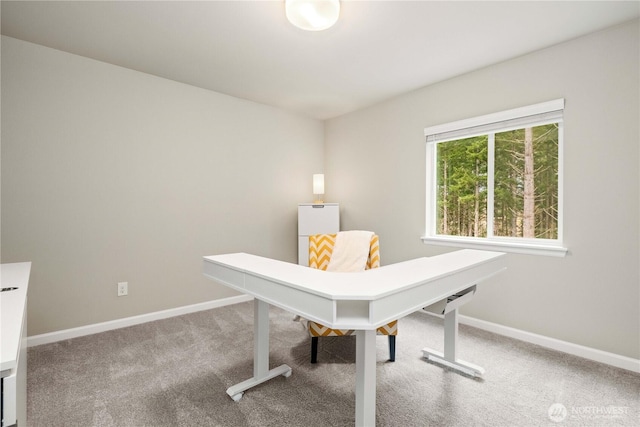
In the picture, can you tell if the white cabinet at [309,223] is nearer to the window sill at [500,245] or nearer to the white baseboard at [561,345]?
the window sill at [500,245]

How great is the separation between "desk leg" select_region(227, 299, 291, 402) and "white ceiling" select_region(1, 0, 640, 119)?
1.94 metres

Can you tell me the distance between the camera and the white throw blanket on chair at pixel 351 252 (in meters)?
2.47

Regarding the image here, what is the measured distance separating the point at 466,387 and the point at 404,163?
231 cm

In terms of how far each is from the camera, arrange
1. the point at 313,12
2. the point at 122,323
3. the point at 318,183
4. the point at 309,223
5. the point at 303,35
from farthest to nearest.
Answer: the point at 318,183, the point at 309,223, the point at 122,323, the point at 303,35, the point at 313,12

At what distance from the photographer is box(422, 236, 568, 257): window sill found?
2520 millimetres

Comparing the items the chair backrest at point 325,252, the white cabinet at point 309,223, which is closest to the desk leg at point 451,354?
the chair backrest at point 325,252

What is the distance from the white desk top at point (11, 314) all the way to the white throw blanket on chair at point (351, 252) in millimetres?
1818

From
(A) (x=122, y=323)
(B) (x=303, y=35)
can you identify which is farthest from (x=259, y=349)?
(B) (x=303, y=35)

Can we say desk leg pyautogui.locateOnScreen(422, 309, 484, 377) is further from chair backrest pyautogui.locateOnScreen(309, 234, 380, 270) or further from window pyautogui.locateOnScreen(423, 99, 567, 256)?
window pyautogui.locateOnScreen(423, 99, 567, 256)

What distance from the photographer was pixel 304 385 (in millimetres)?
1976

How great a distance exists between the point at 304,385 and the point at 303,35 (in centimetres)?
245

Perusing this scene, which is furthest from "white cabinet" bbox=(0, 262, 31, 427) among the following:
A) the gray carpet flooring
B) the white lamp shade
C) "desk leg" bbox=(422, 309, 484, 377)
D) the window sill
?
the window sill

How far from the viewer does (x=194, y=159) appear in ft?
11.1

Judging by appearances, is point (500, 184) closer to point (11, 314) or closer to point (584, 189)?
point (584, 189)
